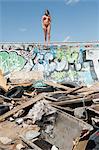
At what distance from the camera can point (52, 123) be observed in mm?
7984

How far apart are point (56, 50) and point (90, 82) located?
2190mm

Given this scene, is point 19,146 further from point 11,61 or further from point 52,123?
point 11,61

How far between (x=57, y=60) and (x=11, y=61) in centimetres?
214

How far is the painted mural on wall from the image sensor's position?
15242 mm

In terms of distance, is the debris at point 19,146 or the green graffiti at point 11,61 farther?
the green graffiti at point 11,61

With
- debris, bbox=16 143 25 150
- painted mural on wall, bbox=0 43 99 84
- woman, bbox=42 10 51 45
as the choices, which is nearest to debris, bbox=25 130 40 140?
debris, bbox=16 143 25 150

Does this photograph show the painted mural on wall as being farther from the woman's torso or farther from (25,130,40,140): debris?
(25,130,40,140): debris

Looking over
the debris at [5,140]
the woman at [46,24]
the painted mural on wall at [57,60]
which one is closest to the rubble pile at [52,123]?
the debris at [5,140]

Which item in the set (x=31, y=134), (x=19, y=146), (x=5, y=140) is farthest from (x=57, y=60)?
(x=19, y=146)

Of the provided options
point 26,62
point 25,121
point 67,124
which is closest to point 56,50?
point 26,62

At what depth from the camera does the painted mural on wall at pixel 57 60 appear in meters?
15.2

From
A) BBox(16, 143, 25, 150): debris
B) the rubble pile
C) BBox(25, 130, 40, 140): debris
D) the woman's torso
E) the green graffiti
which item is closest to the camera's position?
the rubble pile

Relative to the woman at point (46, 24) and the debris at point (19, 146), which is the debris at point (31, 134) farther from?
the woman at point (46, 24)

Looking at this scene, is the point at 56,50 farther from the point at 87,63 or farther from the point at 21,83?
the point at 21,83
